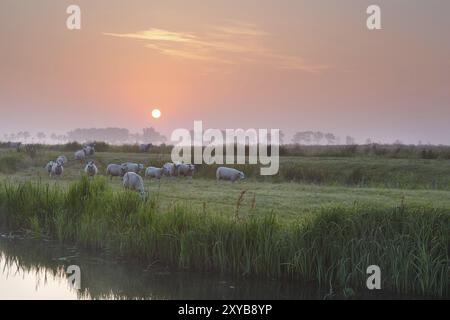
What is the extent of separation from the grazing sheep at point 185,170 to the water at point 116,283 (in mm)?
15073

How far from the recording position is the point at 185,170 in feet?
93.6

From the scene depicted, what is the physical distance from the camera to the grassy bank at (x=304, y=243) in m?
10.8

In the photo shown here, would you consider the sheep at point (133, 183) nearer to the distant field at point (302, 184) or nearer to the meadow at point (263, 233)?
the distant field at point (302, 184)

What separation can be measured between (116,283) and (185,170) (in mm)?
17038

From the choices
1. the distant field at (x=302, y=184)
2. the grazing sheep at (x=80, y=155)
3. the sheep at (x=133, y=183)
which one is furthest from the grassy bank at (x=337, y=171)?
the sheep at (x=133, y=183)

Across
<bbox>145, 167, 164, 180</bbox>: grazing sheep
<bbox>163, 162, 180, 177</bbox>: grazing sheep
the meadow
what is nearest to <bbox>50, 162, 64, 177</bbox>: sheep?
<bbox>145, 167, 164, 180</bbox>: grazing sheep

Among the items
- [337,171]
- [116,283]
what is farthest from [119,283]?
[337,171]

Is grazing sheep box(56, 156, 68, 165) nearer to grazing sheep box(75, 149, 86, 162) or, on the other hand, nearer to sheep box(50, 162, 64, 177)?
grazing sheep box(75, 149, 86, 162)

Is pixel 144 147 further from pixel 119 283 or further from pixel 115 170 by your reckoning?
pixel 119 283

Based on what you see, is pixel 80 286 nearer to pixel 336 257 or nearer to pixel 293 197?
pixel 336 257

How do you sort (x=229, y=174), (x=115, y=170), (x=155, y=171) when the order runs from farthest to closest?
(x=115, y=170) → (x=155, y=171) → (x=229, y=174)

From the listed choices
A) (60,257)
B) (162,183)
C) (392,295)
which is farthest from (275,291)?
(162,183)

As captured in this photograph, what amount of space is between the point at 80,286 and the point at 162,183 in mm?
13688
